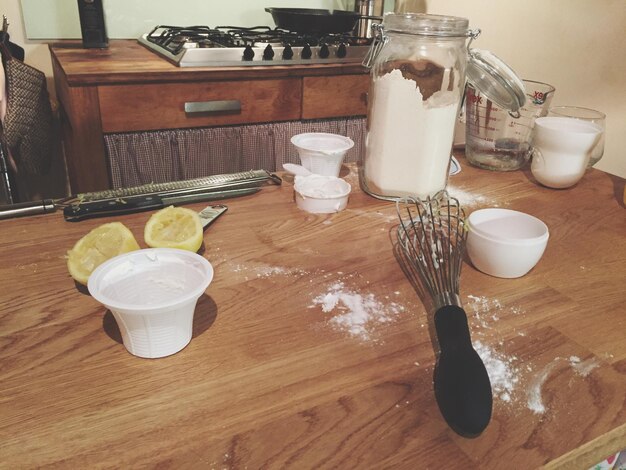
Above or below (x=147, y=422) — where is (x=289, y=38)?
above

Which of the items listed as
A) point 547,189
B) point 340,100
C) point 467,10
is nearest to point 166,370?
point 547,189

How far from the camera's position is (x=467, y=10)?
191 centimetres

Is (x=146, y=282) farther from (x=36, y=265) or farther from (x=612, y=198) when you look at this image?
(x=612, y=198)

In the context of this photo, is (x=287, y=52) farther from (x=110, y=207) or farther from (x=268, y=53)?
(x=110, y=207)

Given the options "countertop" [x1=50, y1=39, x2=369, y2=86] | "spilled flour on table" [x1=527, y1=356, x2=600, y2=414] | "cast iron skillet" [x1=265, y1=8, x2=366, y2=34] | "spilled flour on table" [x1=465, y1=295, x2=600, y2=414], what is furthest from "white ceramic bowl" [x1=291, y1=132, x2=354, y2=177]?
"cast iron skillet" [x1=265, y1=8, x2=366, y2=34]

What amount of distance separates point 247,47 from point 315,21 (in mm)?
319

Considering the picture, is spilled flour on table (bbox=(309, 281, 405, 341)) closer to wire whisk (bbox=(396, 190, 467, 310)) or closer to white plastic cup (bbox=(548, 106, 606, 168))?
wire whisk (bbox=(396, 190, 467, 310))

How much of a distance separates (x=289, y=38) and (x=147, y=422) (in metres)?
1.60

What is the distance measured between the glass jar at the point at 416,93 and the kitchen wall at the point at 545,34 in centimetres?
77

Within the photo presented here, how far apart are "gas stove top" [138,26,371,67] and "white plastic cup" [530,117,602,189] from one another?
891mm

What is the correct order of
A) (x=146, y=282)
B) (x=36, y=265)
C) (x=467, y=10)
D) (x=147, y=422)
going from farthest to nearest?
(x=467, y=10) < (x=36, y=265) < (x=146, y=282) < (x=147, y=422)

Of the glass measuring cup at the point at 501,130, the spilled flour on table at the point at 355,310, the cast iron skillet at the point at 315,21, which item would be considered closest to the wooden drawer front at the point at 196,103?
the cast iron skillet at the point at 315,21

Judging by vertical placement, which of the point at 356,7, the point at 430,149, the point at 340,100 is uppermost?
the point at 356,7

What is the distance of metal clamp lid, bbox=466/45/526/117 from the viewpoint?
86cm
